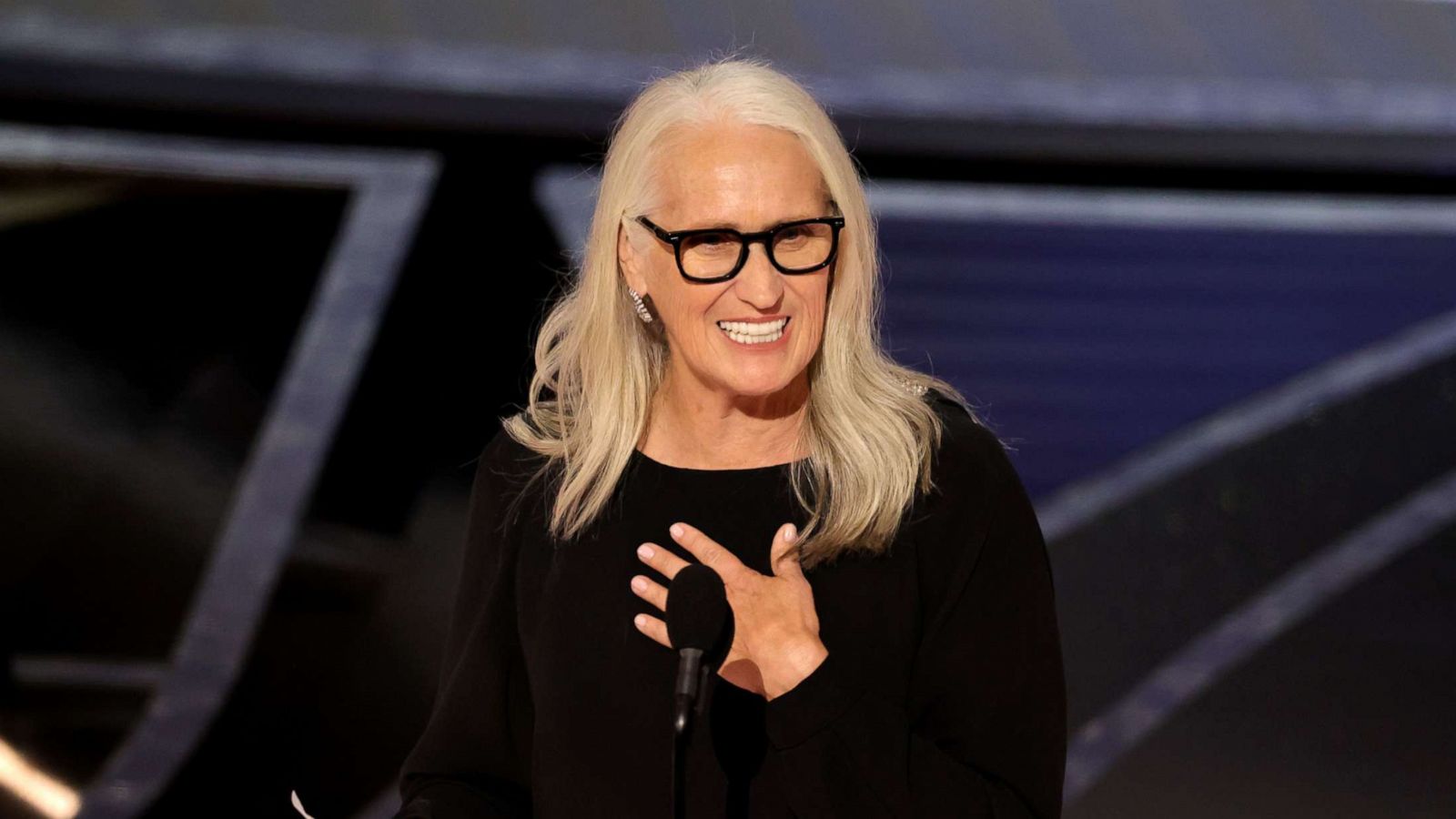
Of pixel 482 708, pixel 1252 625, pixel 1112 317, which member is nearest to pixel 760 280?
pixel 482 708

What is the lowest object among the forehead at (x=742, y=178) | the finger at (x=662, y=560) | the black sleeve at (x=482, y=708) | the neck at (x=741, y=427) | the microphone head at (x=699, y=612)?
the black sleeve at (x=482, y=708)

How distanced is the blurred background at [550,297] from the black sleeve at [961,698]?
2198 mm

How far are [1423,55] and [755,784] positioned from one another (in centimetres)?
307

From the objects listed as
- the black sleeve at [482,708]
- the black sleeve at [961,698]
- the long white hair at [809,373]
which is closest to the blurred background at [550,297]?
the long white hair at [809,373]

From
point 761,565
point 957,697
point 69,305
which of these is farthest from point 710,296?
point 69,305

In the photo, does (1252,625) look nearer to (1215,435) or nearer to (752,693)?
(1215,435)

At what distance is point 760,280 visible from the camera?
130 cm

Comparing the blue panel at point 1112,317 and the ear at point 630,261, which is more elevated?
the ear at point 630,261

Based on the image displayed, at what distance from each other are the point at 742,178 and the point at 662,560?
1.18 feet

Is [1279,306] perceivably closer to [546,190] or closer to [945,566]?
[546,190]

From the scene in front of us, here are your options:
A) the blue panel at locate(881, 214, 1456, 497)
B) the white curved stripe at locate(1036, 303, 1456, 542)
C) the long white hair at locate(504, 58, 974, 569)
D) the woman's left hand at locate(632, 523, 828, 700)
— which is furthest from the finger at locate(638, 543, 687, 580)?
the white curved stripe at locate(1036, 303, 1456, 542)

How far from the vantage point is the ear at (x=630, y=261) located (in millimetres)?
1464

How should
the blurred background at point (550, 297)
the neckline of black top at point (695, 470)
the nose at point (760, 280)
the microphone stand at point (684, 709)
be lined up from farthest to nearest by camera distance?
the blurred background at point (550, 297) → the neckline of black top at point (695, 470) → the nose at point (760, 280) → the microphone stand at point (684, 709)

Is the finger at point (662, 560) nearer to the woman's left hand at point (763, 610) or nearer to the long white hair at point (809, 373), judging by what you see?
the woman's left hand at point (763, 610)
